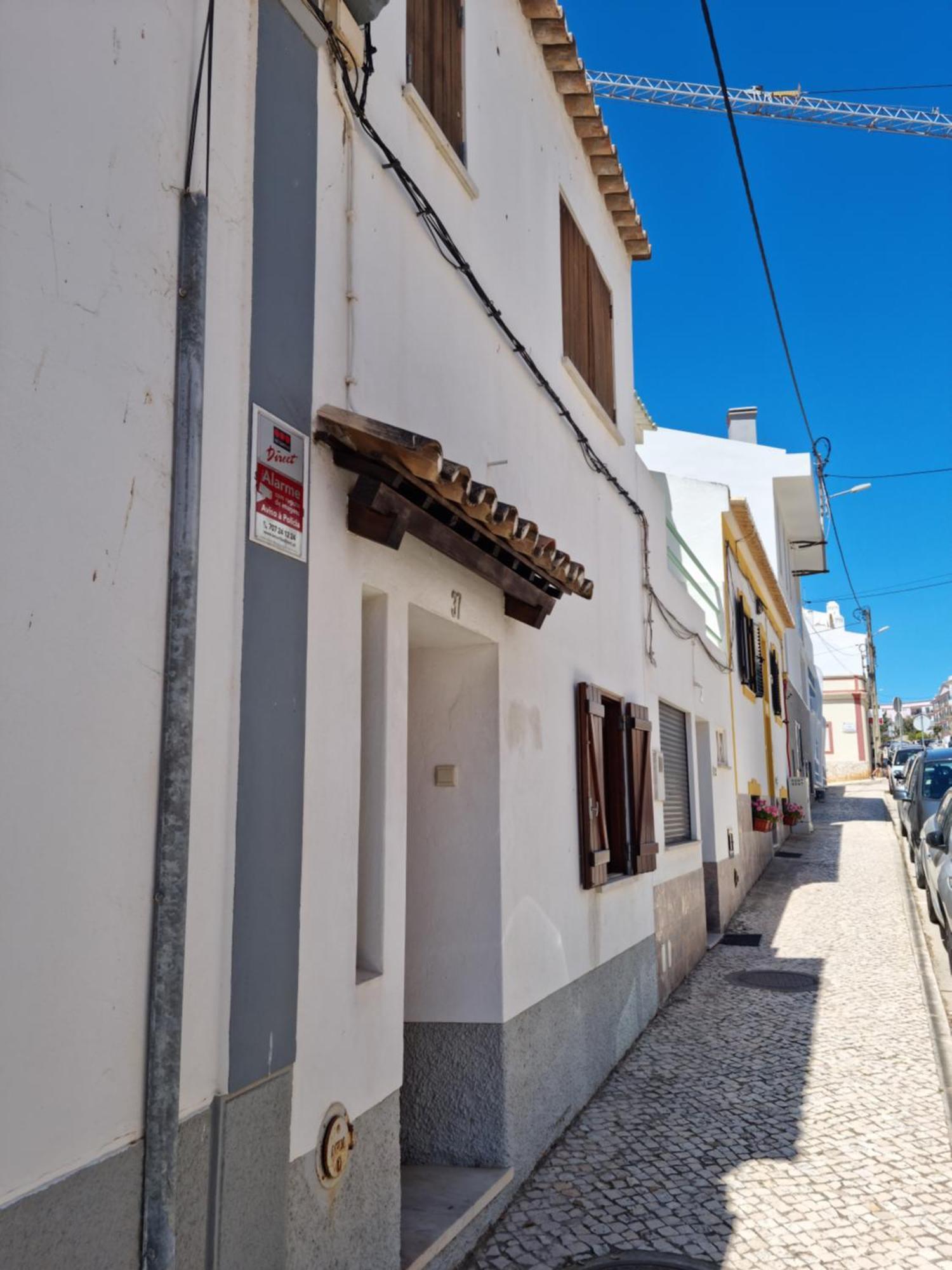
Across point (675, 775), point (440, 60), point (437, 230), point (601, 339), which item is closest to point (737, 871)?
point (675, 775)

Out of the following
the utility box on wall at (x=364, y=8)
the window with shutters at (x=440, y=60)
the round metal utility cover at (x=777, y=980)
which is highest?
the window with shutters at (x=440, y=60)

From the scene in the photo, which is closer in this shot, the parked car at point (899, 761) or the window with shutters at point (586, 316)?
the window with shutters at point (586, 316)

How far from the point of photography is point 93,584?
2389 millimetres

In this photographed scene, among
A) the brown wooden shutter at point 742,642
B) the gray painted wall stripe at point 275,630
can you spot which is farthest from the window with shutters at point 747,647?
the gray painted wall stripe at point 275,630

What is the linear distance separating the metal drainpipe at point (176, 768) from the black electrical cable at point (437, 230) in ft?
4.41

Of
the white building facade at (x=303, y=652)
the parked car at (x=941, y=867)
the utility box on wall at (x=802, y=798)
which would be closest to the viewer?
the white building facade at (x=303, y=652)

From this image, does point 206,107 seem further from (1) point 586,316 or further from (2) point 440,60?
(1) point 586,316

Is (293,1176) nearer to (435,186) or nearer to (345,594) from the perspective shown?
(345,594)

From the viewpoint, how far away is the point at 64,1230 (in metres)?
2.15

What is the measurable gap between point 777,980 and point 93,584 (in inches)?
335

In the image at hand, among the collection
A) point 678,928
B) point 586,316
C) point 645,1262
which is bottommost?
point 645,1262

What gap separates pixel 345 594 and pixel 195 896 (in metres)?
1.26

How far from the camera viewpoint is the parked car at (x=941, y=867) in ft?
28.9

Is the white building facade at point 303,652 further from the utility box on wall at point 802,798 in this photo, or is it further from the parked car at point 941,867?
the utility box on wall at point 802,798
